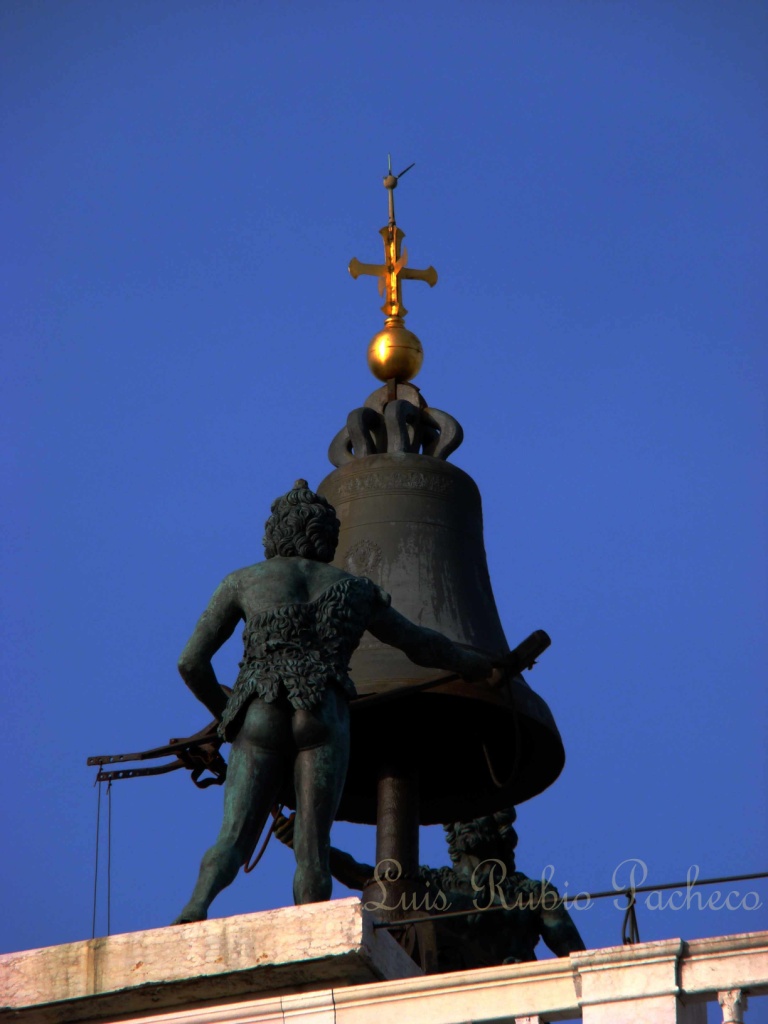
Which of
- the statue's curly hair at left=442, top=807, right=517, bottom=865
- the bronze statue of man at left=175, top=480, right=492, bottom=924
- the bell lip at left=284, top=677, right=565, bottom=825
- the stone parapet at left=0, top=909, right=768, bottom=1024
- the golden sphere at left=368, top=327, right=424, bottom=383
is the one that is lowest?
the stone parapet at left=0, top=909, right=768, bottom=1024

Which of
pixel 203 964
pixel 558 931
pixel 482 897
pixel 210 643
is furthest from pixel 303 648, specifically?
pixel 482 897

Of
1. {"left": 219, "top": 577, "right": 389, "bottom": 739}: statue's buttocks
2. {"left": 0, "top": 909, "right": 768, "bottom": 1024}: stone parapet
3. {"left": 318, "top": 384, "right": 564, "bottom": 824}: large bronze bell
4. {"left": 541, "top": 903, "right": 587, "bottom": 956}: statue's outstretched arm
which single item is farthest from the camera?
{"left": 541, "top": 903, "right": 587, "bottom": 956}: statue's outstretched arm

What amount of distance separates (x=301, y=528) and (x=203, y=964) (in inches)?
94.1

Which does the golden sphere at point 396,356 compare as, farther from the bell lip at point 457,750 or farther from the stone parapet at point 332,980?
the stone parapet at point 332,980

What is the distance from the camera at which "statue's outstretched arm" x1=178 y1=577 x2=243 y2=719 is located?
14.4 meters

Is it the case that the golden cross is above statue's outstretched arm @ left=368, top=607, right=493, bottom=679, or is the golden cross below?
above

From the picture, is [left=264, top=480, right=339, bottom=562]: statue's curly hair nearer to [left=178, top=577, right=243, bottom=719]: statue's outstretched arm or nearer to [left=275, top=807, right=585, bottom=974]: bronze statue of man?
[left=178, top=577, right=243, bottom=719]: statue's outstretched arm

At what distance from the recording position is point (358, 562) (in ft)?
55.7

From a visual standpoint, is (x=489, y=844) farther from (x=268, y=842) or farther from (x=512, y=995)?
(x=512, y=995)

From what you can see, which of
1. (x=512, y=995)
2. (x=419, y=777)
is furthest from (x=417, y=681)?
(x=512, y=995)

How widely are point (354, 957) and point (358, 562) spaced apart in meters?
4.40

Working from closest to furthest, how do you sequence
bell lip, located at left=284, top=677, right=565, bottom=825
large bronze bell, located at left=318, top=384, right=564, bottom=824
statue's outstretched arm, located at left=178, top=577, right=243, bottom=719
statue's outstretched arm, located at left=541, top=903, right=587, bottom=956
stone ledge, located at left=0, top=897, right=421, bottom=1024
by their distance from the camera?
stone ledge, located at left=0, top=897, right=421, bottom=1024
statue's outstretched arm, located at left=178, top=577, right=243, bottom=719
large bronze bell, located at left=318, top=384, right=564, bottom=824
bell lip, located at left=284, top=677, right=565, bottom=825
statue's outstretched arm, located at left=541, top=903, right=587, bottom=956

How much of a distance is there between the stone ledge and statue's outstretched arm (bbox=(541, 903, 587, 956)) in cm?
356

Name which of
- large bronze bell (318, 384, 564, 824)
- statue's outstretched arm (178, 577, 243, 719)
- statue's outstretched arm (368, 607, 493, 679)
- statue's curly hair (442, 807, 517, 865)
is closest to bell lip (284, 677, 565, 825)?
large bronze bell (318, 384, 564, 824)
